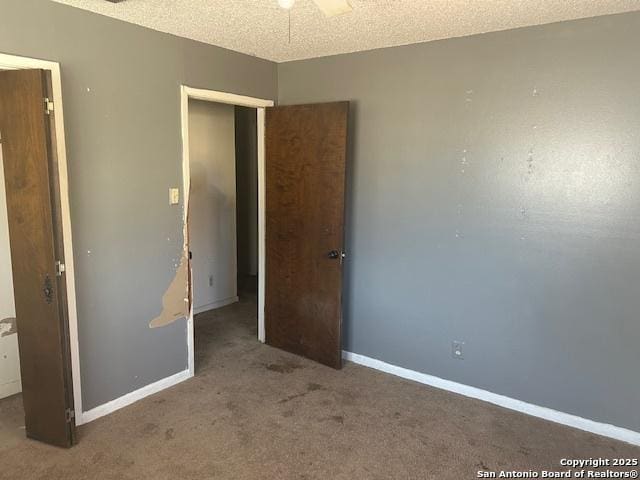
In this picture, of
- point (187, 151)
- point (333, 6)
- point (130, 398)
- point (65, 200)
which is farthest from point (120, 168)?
point (333, 6)

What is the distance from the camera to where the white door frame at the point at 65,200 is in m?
2.26

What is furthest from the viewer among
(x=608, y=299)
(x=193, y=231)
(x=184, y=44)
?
(x=193, y=231)

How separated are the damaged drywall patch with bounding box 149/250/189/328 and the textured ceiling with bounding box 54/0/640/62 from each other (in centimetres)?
146

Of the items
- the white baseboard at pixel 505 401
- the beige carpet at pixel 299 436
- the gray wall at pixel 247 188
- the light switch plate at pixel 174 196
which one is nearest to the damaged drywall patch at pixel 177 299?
the light switch plate at pixel 174 196

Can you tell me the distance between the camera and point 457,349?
10.2 ft

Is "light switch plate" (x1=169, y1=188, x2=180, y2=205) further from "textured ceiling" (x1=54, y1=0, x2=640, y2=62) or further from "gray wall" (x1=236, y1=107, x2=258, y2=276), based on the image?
"gray wall" (x1=236, y1=107, x2=258, y2=276)

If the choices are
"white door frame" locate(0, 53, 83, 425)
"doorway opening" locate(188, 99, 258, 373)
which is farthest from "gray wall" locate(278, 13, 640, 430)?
"white door frame" locate(0, 53, 83, 425)

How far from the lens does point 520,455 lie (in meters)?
2.47

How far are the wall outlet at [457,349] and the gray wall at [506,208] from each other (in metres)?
0.03

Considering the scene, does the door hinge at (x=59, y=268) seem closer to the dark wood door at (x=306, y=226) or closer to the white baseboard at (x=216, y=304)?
the dark wood door at (x=306, y=226)

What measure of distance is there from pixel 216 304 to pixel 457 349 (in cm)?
267

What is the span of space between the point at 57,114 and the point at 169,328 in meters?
1.50

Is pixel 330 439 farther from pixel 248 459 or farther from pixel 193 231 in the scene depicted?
pixel 193 231

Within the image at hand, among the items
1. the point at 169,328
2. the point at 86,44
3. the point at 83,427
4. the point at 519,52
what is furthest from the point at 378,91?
the point at 83,427
